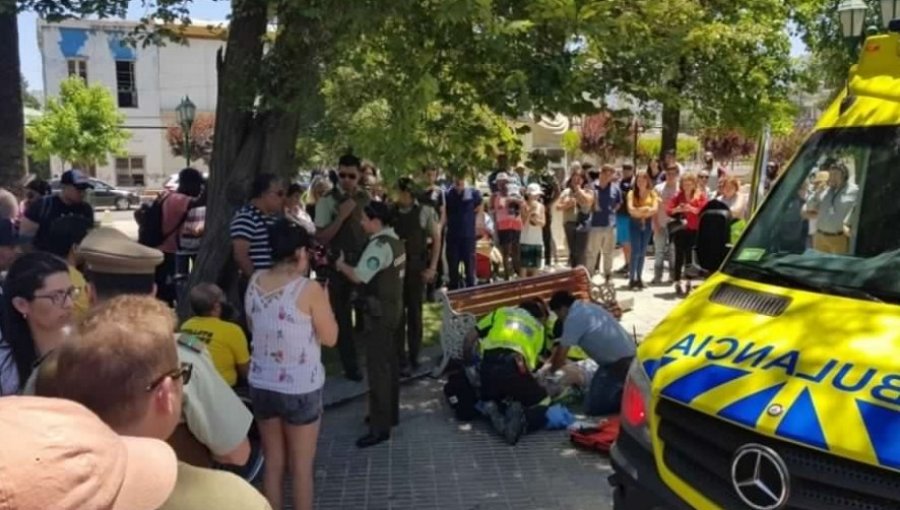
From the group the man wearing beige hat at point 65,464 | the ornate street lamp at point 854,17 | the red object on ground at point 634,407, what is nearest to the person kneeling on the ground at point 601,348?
the red object on ground at point 634,407

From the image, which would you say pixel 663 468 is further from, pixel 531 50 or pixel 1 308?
pixel 531 50

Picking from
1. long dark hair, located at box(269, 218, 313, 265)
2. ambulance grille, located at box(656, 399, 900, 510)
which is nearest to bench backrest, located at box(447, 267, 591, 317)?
long dark hair, located at box(269, 218, 313, 265)

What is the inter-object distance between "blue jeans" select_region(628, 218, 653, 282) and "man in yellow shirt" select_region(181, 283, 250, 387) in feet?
28.1

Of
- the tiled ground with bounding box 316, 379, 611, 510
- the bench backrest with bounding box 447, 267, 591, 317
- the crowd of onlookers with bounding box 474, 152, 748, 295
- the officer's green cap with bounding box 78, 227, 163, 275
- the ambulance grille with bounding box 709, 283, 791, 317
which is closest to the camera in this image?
the ambulance grille with bounding box 709, 283, 791, 317

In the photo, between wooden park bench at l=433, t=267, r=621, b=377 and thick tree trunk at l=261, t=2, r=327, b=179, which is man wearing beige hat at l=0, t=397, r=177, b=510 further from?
wooden park bench at l=433, t=267, r=621, b=377

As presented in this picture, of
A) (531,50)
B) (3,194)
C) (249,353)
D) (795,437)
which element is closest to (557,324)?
(531,50)

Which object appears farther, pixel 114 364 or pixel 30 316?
pixel 30 316

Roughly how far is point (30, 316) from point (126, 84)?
50.4 meters

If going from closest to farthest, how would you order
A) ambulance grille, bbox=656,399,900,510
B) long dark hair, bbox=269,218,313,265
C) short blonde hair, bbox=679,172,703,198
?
ambulance grille, bbox=656,399,900,510
long dark hair, bbox=269,218,313,265
short blonde hair, bbox=679,172,703,198

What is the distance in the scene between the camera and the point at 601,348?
6352mm

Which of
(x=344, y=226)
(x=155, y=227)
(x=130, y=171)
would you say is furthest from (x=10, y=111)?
(x=130, y=171)

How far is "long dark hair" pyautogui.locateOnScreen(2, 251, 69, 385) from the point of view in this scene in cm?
313

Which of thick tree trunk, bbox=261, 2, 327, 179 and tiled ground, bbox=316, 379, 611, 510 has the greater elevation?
thick tree trunk, bbox=261, 2, 327, 179

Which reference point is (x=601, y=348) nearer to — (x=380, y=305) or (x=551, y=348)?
(x=551, y=348)
